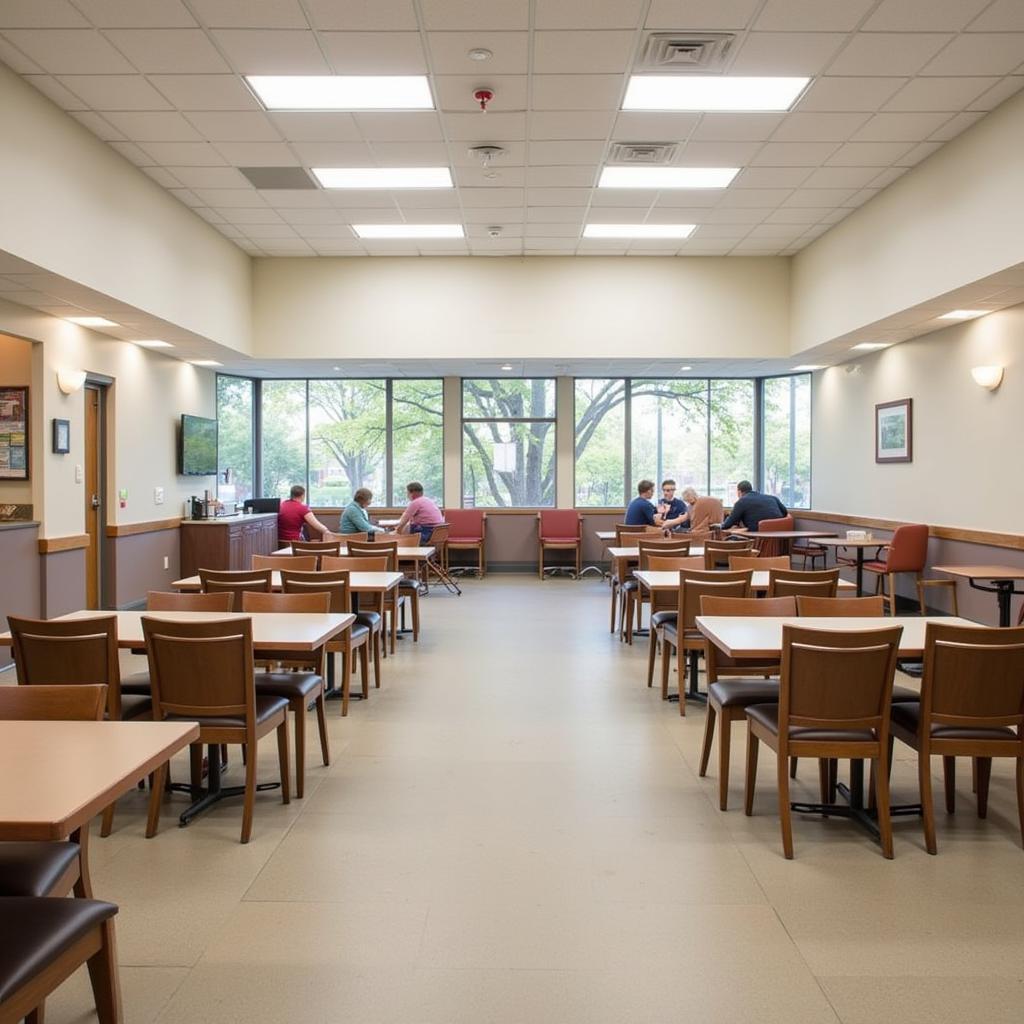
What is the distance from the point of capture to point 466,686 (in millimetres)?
6043

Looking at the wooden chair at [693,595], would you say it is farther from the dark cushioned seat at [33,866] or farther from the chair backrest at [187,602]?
the dark cushioned seat at [33,866]

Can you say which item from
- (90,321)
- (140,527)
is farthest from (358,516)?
(90,321)

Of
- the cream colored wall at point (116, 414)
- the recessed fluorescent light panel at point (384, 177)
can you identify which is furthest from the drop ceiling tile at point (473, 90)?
the cream colored wall at point (116, 414)

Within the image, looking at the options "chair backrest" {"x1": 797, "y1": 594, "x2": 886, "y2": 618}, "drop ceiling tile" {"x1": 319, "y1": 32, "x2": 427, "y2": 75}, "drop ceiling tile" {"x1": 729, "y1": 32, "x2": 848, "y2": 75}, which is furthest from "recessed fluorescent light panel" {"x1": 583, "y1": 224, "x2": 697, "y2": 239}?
"chair backrest" {"x1": 797, "y1": 594, "x2": 886, "y2": 618}

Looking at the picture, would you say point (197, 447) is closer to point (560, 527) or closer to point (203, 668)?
point (560, 527)

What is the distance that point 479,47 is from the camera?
538cm

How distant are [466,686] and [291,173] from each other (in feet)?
15.7

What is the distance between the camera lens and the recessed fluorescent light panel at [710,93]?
19.3 feet

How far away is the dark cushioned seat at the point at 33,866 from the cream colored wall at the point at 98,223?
14.6 ft

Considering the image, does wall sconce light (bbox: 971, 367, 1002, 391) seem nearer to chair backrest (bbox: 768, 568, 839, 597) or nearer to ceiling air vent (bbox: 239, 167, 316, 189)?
chair backrest (bbox: 768, 568, 839, 597)

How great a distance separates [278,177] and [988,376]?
648 centimetres

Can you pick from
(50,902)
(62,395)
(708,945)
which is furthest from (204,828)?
(62,395)

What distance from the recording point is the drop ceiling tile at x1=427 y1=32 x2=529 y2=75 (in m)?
5.23

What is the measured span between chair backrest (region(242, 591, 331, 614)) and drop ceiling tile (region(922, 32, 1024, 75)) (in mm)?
5016
